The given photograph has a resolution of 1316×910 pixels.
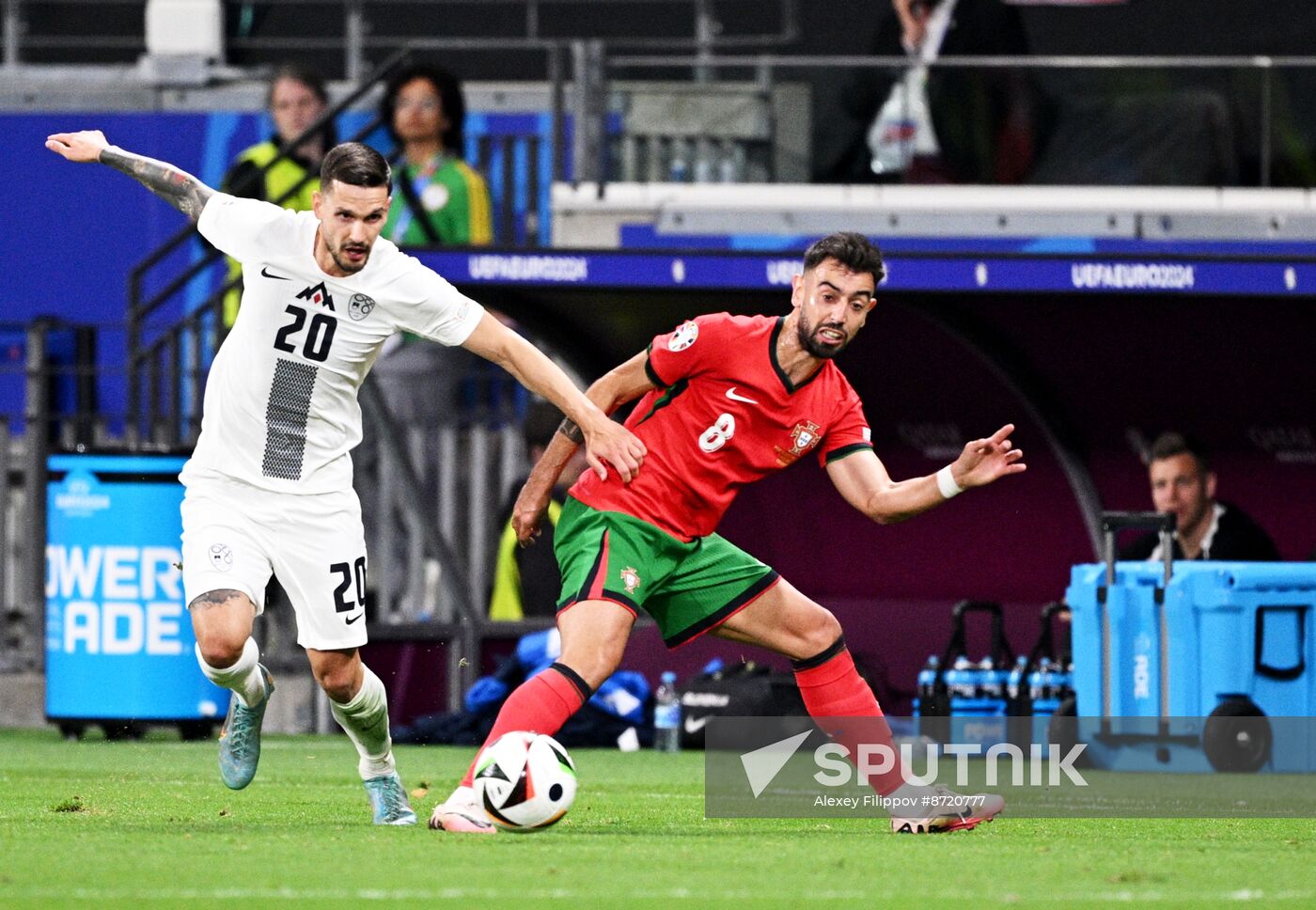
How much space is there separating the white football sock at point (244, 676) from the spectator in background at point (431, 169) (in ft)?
21.0

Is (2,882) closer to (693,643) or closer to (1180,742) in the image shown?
(1180,742)

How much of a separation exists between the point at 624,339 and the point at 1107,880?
30.4 ft

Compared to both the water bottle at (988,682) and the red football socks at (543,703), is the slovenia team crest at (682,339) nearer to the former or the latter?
the red football socks at (543,703)

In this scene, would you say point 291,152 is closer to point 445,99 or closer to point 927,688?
point 445,99

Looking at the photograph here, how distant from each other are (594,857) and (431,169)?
834 cm

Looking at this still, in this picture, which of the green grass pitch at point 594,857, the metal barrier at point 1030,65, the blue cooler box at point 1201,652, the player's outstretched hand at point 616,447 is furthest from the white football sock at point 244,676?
the metal barrier at point 1030,65

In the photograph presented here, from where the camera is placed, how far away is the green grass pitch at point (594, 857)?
5840 millimetres

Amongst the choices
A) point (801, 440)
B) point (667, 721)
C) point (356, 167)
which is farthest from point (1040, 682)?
point (356, 167)

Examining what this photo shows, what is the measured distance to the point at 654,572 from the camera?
25.4ft

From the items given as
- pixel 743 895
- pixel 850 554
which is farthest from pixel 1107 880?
pixel 850 554

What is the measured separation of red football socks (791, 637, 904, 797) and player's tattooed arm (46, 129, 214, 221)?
250 cm

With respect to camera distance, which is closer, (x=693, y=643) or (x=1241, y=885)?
(x=1241, y=885)

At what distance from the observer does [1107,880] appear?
6371 millimetres

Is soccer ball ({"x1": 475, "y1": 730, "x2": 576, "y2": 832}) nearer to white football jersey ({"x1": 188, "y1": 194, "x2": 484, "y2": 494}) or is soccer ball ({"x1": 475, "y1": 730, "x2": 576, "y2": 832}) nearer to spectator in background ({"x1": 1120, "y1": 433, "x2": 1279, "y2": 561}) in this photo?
white football jersey ({"x1": 188, "y1": 194, "x2": 484, "y2": 494})
